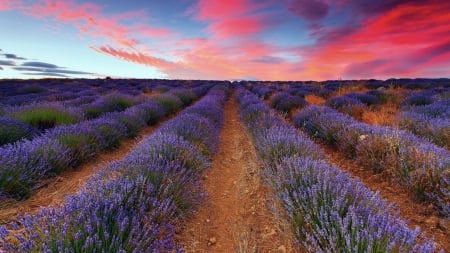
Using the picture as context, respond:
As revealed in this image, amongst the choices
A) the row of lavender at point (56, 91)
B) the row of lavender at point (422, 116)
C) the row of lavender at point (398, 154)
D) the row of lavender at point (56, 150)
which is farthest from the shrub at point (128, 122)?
the row of lavender at point (422, 116)

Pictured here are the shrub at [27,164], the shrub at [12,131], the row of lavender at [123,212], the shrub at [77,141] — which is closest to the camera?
the row of lavender at [123,212]

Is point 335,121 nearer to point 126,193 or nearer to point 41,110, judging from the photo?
point 126,193

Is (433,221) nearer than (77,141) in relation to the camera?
Yes

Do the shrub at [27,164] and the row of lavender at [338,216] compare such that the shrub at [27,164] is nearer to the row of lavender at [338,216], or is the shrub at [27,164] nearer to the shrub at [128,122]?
the shrub at [128,122]

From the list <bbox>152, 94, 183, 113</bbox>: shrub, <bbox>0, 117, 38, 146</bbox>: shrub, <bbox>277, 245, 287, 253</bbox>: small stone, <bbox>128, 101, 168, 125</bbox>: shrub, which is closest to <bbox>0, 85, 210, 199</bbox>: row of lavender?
<bbox>128, 101, 168, 125</bbox>: shrub

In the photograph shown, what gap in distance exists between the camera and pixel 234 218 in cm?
302

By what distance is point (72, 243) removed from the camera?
167cm

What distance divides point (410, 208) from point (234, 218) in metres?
1.98

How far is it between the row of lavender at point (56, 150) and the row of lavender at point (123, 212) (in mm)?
773

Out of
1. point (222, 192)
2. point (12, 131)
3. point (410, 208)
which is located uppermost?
point (12, 131)

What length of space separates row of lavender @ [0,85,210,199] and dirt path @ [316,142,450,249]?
12.7 ft

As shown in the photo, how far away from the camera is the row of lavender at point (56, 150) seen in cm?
314

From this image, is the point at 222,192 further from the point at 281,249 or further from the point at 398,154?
the point at 398,154

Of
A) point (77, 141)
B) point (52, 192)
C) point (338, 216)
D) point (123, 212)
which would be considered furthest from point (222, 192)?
point (77, 141)
